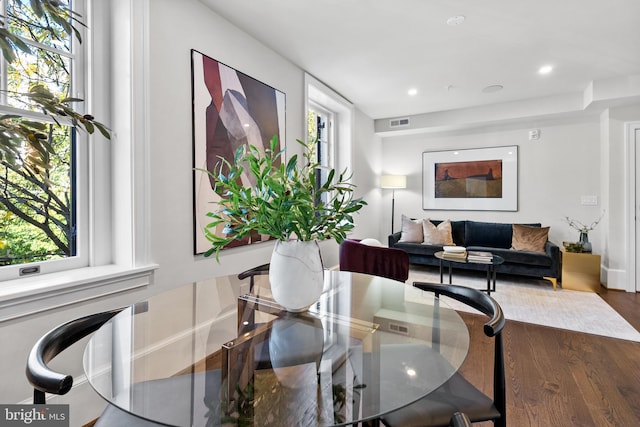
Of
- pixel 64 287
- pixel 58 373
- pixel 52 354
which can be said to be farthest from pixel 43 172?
pixel 58 373

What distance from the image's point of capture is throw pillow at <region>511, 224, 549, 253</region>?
4.29m

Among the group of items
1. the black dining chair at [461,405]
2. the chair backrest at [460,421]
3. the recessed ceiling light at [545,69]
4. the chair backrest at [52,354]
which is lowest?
the black dining chair at [461,405]

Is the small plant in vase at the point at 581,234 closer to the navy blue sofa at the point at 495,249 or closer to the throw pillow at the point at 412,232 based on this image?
the navy blue sofa at the point at 495,249

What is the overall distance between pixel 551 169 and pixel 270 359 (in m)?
5.30

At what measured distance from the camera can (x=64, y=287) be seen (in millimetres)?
1523

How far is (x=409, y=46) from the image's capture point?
2.93m

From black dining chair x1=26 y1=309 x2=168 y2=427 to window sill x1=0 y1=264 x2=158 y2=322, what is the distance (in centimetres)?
46

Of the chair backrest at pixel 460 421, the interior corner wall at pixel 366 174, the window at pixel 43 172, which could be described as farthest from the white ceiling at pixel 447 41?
the chair backrest at pixel 460 421

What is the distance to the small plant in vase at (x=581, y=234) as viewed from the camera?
4.11m

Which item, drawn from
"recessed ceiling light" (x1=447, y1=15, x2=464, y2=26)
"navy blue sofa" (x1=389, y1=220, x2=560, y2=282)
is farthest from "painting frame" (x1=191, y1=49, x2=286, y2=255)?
"navy blue sofa" (x1=389, y1=220, x2=560, y2=282)

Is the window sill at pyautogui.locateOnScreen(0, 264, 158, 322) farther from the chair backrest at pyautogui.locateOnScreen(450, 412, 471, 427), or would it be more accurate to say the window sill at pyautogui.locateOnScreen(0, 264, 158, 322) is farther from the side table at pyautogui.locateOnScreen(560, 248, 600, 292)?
the side table at pyautogui.locateOnScreen(560, 248, 600, 292)

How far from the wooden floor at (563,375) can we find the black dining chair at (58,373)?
Result: 5.90 feet

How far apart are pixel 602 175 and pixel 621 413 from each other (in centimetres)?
382

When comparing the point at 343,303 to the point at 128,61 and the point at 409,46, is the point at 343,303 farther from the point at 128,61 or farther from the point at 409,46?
the point at 409,46
